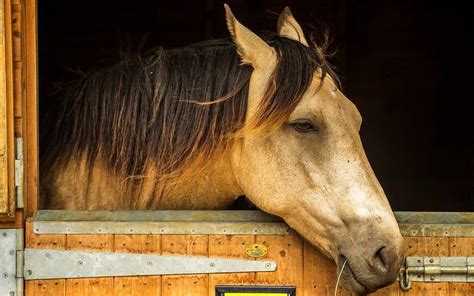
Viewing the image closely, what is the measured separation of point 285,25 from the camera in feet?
9.78

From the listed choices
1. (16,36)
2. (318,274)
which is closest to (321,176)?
(318,274)

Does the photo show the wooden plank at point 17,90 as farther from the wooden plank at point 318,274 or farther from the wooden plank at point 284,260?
the wooden plank at point 318,274

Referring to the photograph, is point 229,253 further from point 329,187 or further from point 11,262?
point 11,262

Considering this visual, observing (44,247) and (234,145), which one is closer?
(44,247)

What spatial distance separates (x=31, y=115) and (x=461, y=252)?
1274 mm

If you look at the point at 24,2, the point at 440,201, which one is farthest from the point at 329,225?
the point at 440,201

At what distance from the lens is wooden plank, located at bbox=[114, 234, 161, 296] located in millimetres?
2348

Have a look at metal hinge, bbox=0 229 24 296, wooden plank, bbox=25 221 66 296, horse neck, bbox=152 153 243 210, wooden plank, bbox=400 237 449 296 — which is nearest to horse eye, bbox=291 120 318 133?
horse neck, bbox=152 153 243 210

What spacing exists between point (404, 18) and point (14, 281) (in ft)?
11.8

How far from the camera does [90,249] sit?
2.35m

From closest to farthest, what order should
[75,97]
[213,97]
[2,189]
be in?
[2,189], [213,97], [75,97]

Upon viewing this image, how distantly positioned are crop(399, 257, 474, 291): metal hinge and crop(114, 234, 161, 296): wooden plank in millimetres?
692

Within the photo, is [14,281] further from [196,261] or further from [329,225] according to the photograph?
[329,225]

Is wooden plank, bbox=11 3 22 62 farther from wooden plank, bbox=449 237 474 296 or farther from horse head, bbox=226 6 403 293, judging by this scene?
wooden plank, bbox=449 237 474 296
